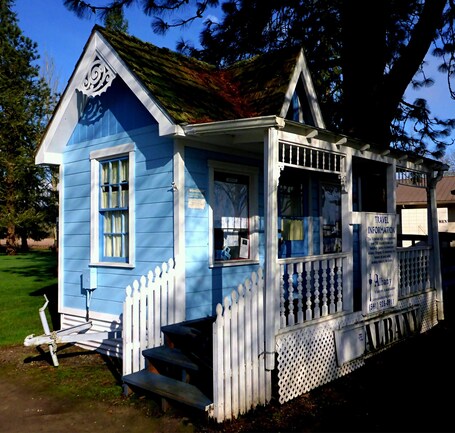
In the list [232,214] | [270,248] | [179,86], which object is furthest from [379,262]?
[179,86]

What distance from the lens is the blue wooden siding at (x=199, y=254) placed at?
6.36 m

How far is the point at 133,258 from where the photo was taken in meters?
6.95

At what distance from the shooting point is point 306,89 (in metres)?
8.12

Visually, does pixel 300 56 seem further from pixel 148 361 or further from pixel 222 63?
pixel 148 361

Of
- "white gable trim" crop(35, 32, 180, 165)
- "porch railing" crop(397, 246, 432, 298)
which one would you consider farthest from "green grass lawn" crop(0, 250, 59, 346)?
"porch railing" crop(397, 246, 432, 298)

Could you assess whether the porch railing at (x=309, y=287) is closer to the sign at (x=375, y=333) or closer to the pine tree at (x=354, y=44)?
the sign at (x=375, y=333)

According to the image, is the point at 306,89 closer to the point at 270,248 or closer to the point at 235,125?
the point at 235,125

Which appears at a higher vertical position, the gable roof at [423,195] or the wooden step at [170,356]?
the gable roof at [423,195]

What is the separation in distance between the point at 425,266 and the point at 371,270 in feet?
8.53

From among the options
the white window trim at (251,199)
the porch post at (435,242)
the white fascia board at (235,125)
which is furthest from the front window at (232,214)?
the porch post at (435,242)

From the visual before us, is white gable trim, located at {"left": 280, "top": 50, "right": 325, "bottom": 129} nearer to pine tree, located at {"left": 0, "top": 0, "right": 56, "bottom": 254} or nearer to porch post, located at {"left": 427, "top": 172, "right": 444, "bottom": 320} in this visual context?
porch post, located at {"left": 427, "top": 172, "right": 444, "bottom": 320}

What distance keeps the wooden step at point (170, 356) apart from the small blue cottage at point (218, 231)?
0.9 inches

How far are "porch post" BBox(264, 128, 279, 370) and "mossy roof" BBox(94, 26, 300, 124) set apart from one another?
4.96 feet

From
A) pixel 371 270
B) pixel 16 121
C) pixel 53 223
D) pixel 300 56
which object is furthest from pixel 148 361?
pixel 53 223
